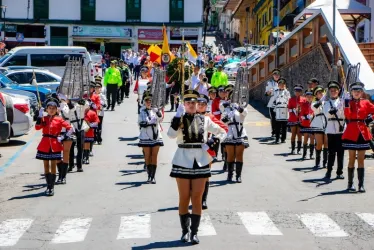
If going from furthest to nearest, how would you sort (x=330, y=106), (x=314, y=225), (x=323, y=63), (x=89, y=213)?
(x=323, y=63)
(x=330, y=106)
(x=89, y=213)
(x=314, y=225)

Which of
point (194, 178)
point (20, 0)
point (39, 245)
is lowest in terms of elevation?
point (39, 245)

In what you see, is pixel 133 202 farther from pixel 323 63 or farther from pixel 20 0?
pixel 20 0

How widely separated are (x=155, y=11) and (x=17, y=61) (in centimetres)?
2967

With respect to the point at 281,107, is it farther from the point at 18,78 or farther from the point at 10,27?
the point at 10,27

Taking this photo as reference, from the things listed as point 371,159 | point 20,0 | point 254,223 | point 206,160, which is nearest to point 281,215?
point 254,223

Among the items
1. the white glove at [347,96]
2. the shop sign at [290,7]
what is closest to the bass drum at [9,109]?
the white glove at [347,96]

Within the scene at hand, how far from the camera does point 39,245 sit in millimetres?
10273

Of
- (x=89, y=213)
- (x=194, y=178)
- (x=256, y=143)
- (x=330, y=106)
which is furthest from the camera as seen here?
(x=256, y=143)

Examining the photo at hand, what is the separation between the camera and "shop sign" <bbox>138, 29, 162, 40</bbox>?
63688 mm

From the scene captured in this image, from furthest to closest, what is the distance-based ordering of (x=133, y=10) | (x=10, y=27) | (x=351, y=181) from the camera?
(x=133, y=10), (x=10, y=27), (x=351, y=181)

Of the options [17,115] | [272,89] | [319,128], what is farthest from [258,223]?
[17,115]

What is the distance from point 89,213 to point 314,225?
3420 millimetres

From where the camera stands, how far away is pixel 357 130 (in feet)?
44.9

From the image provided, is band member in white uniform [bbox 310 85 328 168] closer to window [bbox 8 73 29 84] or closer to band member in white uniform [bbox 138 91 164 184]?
band member in white uniform [bbox 138 91 164 184]
